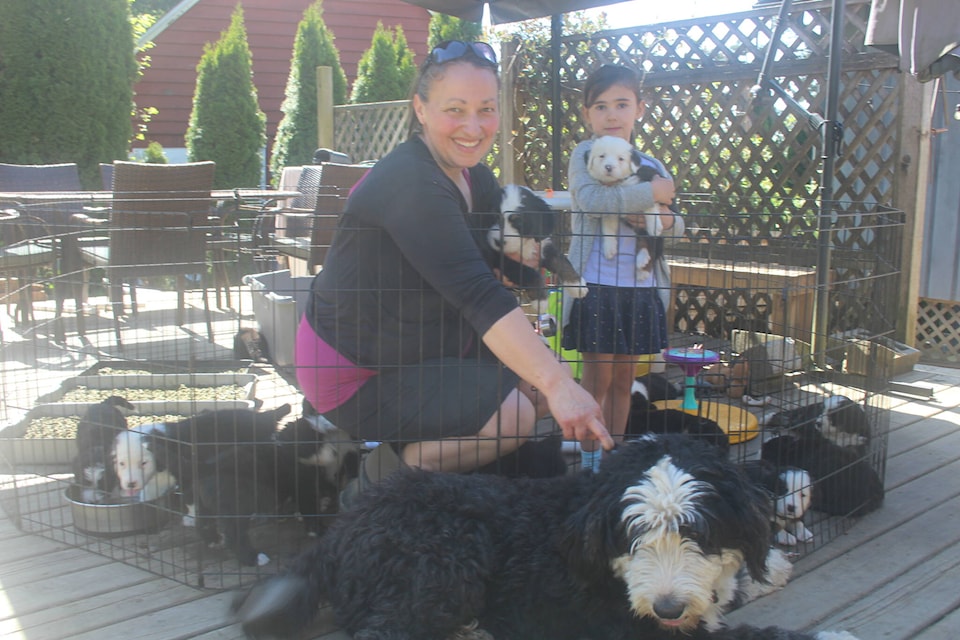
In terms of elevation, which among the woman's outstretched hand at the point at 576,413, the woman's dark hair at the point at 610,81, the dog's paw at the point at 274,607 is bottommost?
the dog's paw at the point at 274,607

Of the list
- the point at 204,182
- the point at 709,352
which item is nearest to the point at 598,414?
the point at 709,352

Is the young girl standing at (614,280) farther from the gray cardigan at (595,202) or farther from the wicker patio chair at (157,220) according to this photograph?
the wicker patio chair at (157,220)

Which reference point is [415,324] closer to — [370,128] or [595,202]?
[595,202]

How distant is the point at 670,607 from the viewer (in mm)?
1597

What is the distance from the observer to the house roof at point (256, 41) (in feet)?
49.9

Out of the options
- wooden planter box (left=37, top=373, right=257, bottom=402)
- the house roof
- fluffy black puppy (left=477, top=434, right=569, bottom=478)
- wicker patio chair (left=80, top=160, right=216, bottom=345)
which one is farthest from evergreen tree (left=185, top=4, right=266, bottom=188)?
fluffy black puppy (left=477, top=434, right=569, bottom=478)

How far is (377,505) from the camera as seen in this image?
197 cm

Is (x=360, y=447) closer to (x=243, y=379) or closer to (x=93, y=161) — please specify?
(x=243, y=379)

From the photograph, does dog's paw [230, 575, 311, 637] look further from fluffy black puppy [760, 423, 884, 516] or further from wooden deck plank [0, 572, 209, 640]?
fluffy black puppy [760, 423, 884, 516]

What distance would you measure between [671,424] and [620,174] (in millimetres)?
953

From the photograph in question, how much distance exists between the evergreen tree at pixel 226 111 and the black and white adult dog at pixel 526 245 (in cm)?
966

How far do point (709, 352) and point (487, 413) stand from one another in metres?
1.91

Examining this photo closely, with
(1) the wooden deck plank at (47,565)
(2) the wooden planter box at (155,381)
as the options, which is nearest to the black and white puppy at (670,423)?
(1) the wooden deck plank at (47,565)

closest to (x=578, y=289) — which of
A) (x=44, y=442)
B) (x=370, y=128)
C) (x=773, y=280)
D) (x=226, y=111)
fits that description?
(x=773, y=280)
